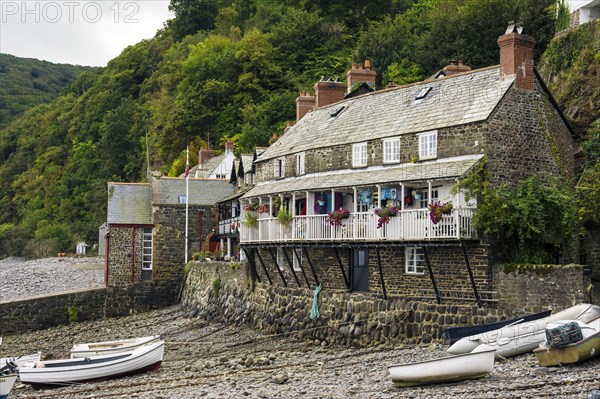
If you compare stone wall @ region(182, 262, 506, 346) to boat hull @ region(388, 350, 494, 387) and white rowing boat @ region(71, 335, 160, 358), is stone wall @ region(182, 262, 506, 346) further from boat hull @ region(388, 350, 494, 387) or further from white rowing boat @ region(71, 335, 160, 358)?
white rowing boat @ region(71, 335, 160, 358)

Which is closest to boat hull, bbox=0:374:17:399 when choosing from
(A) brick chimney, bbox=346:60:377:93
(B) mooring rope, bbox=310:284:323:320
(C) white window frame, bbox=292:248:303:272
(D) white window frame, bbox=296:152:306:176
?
(B) mooring rope, bbox=310:284:323:320

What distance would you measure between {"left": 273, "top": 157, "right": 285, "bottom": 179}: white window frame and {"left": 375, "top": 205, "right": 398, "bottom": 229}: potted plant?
904 centimetres

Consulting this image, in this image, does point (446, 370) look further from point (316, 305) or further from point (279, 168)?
point (279, 168)

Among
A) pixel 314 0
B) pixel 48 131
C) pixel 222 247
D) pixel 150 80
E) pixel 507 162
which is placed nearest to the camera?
pixel 507 162

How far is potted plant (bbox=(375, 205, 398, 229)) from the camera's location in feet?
93.8

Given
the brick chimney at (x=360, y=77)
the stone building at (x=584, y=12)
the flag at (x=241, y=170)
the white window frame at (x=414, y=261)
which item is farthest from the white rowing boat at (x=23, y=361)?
the stone building at (x=584, y=12)

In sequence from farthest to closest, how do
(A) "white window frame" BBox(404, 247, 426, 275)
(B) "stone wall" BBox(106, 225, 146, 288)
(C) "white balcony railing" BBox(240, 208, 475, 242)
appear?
(B) "stone wall" BBox(106, 225, 146, 288), (A) "white window frame" BBox(404, 247, 426, 275), (C) "white balcony railing" BBox(240, 208, 475, 242)

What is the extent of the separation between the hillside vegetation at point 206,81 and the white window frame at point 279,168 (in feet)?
54.3

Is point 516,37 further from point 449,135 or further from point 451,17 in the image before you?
point 451,17

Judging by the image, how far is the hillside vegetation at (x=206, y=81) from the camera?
53.2m

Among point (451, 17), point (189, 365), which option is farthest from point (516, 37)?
point (451, 17)

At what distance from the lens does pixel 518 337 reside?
76.5ft

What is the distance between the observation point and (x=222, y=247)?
49938mm

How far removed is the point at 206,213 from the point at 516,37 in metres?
25.5
